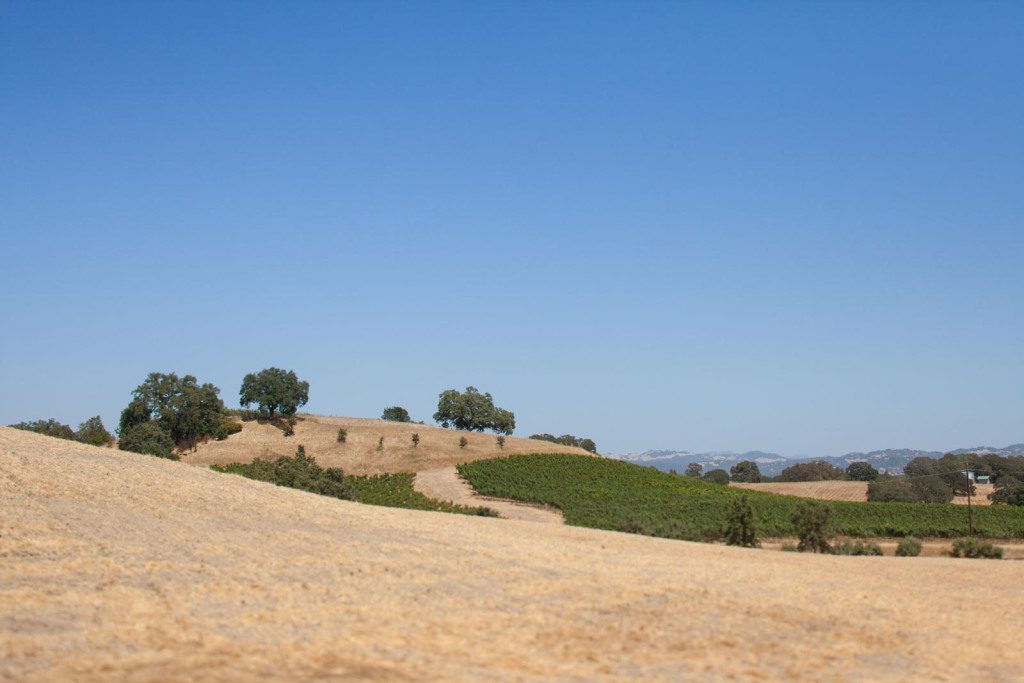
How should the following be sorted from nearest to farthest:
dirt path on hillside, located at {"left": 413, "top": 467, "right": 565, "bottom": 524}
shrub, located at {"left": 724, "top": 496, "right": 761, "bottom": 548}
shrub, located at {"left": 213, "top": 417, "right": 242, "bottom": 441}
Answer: shrub, located at {"left": 724, "top": 496, "right": 761, "bottom": 548}
dirt path on hillside, located at {"left": 413, "top": 467, "right": 565, "bottom": 524}
shrub, located at {"left": 213, "top": 417, "right": 242, "bottom": 441}

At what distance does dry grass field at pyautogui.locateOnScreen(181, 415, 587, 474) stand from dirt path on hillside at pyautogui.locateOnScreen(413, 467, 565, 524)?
5263 millimetres

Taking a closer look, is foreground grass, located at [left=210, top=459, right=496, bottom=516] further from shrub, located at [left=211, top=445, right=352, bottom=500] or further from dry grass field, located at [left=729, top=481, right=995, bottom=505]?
dry grass field, located at [left=729, top=481, right=995, bottom=505]

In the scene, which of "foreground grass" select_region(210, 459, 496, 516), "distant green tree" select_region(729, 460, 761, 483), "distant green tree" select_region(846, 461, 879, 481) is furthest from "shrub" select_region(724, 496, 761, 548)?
"distant green tree" select_region(846, 461, 879, 481)

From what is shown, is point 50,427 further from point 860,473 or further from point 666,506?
point 860,473

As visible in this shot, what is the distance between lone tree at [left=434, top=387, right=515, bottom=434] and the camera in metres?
136

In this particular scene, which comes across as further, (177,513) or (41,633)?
(177,513)

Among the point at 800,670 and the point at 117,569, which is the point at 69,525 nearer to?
the point at 117,569

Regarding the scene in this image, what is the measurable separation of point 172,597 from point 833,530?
38.6 m

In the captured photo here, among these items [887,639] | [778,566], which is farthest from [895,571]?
[887,639]

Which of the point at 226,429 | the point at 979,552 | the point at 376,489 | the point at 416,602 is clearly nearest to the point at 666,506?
the point at 376,489

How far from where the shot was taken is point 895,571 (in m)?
30.8

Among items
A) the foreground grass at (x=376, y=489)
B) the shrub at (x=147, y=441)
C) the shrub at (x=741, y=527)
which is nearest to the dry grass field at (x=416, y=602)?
the shrub at (x=741, y=527)

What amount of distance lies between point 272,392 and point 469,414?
114ft

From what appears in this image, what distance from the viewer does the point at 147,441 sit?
7800 centimetres
